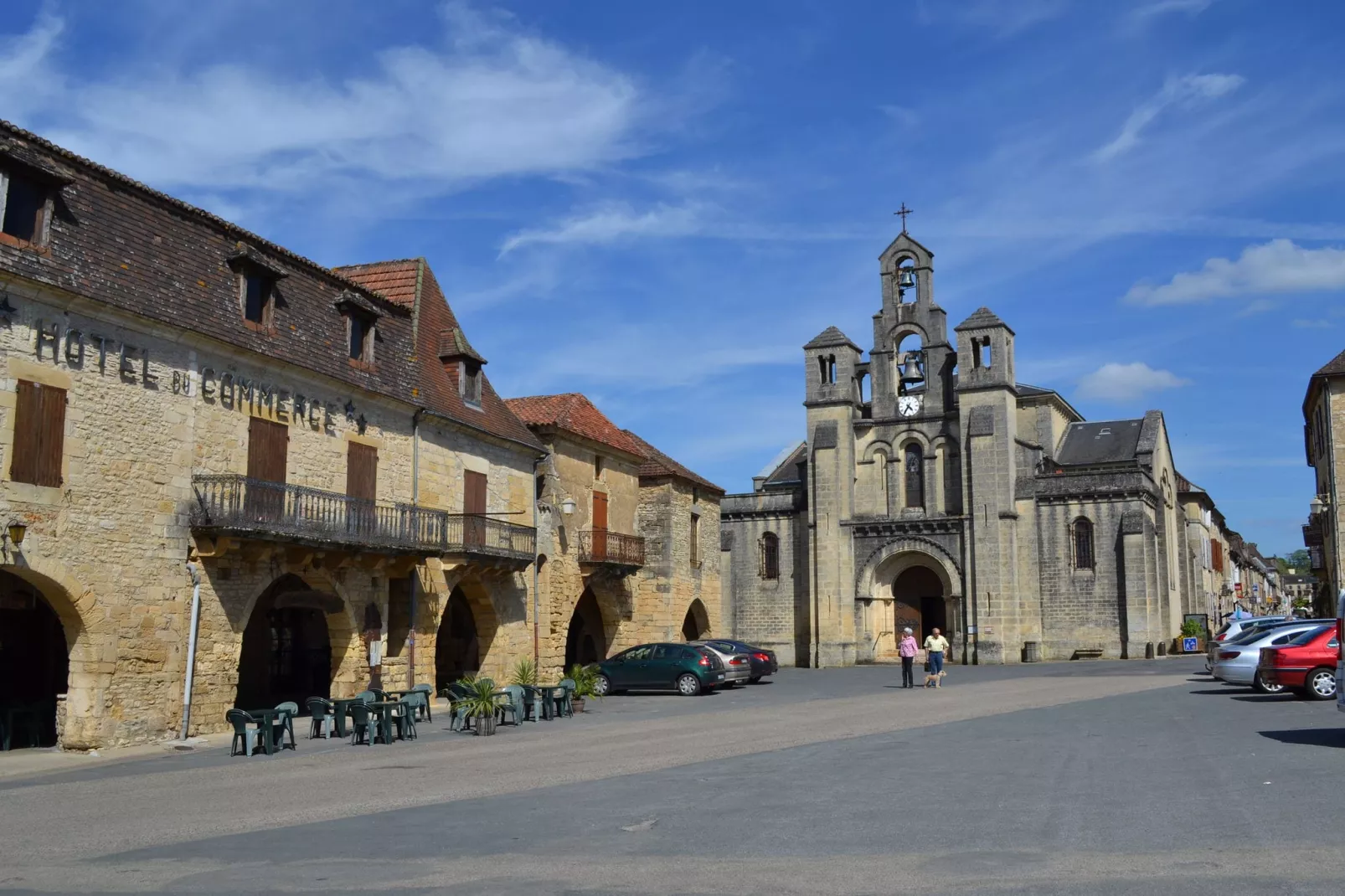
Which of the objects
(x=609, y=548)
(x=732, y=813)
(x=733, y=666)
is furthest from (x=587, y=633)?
(x=732, y=813)

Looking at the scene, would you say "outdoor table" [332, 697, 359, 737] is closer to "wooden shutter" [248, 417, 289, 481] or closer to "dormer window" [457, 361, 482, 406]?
"wooden shutter" [248, 417, 289, 481]

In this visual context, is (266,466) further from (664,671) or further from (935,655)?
(935,655)

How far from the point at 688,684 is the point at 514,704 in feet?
29.9

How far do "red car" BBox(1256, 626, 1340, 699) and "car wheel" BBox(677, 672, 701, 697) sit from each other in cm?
1267

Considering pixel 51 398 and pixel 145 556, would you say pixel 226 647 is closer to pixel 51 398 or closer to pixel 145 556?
pixel 145 556

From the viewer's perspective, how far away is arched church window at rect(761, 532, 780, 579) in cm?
5025

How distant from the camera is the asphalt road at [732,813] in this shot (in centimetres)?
761

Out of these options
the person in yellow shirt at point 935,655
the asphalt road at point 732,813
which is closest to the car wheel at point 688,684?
the person in yellow shirt at point 935,655

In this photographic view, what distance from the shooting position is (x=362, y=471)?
22672mm

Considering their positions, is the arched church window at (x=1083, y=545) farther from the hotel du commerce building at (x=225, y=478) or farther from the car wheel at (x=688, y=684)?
the hotel du commerce building at (x=225, y=478)

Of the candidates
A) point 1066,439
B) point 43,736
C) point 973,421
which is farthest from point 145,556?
point 1066,439

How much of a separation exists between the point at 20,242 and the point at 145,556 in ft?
15.4

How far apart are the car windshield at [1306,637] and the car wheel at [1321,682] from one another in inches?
20.4

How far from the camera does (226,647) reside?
19031mm
